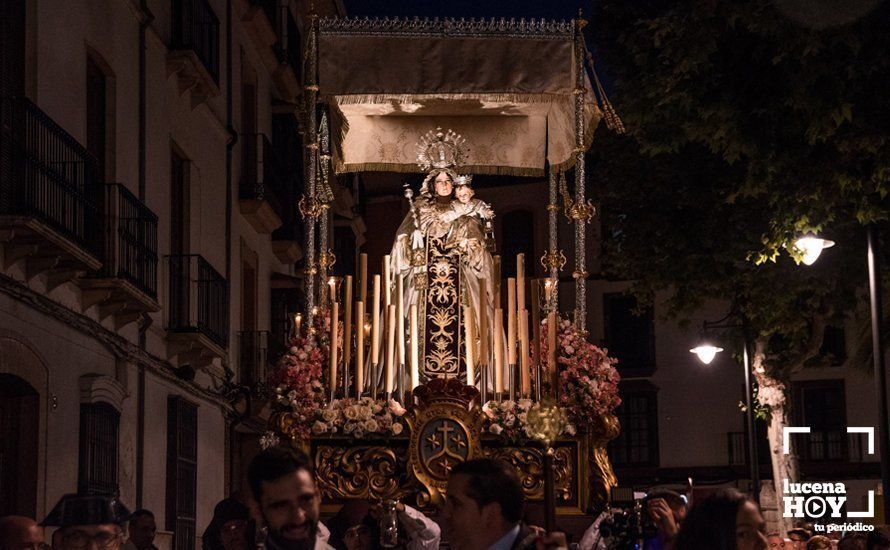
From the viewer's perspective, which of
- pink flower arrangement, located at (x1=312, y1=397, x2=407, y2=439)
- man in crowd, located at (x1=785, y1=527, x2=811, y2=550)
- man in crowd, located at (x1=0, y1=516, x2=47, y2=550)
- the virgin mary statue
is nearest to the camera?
man in crowd, located at (x1=0, y1=516, x2=47, y2=550)

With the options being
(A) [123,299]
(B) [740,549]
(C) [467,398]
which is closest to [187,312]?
(A) [123,299]

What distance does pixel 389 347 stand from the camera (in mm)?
11469

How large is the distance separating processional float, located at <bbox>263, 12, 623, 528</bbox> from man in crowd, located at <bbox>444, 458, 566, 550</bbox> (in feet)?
18.7

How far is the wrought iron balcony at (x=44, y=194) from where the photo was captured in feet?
36.7

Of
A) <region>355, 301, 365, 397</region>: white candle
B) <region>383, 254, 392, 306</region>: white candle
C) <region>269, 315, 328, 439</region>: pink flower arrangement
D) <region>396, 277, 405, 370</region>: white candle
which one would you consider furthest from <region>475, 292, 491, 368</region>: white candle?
<region>269, 315, 328, 439</region>: pink flower arrangement

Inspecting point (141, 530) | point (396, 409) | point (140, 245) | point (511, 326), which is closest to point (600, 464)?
point (511, 326)

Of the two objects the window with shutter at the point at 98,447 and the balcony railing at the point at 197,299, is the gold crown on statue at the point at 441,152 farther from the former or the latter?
the balcony railing at the point at 197,299

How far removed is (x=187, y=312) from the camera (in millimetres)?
17234

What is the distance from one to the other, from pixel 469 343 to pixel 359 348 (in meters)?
0.86

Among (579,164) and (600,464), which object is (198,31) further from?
(600,464)

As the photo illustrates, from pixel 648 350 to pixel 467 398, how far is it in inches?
1061

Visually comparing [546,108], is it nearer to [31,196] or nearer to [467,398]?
[467,398]

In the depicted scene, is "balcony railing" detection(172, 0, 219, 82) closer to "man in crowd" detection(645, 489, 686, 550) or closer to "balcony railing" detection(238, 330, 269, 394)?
"balcony railing" detection(238, 330, 269, 394)

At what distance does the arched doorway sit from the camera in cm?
1236
